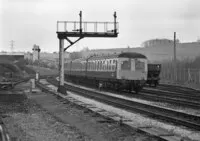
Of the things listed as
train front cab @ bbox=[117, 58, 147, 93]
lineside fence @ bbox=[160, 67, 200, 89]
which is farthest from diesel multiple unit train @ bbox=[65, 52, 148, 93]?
lineside fence @ bbox=[160, 67, 200, 89]

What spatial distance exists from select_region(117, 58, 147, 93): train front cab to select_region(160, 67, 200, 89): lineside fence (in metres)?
13.7

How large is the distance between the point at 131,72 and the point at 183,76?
75.8 feet

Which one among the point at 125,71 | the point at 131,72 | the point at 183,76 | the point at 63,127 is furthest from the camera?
the point at 183,76

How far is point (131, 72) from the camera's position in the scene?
29672mm

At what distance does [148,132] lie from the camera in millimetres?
10422

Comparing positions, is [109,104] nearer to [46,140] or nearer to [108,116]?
[108,116]

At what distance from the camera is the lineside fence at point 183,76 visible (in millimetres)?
45625

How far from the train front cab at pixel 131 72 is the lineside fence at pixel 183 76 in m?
13.7

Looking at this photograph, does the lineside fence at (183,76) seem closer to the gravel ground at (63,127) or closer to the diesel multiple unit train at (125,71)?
the diesel multiple unit train at (125,71)

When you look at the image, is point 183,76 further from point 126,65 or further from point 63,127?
point 63,127

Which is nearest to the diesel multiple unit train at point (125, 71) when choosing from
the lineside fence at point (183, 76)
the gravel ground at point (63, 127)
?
the gravel ground at point (63, 127)

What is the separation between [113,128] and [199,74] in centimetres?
3453

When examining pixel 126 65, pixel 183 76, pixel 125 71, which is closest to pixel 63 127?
pixel 125 71

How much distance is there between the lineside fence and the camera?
45625mm
